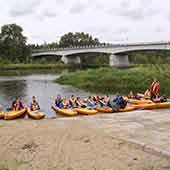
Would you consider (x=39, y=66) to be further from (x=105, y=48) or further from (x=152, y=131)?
(x=152, y=131)

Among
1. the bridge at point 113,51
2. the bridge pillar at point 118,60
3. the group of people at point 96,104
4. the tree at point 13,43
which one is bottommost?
the group of people at point 96,104

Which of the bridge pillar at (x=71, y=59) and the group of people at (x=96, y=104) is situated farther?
the bridge pillar at (x=71, y=59)

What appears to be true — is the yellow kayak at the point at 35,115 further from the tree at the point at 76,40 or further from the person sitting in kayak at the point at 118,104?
the tree at the point at 76,40

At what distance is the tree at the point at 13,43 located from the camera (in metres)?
83.2

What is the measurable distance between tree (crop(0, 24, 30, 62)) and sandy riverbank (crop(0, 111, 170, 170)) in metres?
73.0

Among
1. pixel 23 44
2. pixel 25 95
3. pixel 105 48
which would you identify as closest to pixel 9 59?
pixel 23 44

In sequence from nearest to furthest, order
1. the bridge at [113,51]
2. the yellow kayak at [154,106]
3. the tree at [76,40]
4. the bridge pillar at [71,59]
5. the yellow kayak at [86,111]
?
1. the yellow kayak at [86,111]
2. the yellow kayak at [154,106]
3. the bridge at [113,51]
4. the bridge pillar at [71,59]
5. the tree at [76,40]

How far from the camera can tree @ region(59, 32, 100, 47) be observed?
4188 inches

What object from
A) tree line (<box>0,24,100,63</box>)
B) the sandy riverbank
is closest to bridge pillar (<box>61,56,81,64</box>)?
tree line (<box>0,24,100,63</box>)

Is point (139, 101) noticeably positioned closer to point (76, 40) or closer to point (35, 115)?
point (35, 115)

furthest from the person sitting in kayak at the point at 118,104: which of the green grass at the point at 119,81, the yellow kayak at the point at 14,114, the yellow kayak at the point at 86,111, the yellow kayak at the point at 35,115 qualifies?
the green grass at the point at 119,81

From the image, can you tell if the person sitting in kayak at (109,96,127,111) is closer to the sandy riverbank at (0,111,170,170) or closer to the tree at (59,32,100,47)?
the sandy riverbank at (0,111,170,170)

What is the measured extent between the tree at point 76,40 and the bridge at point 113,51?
1409cm

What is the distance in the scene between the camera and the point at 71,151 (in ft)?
29.8
